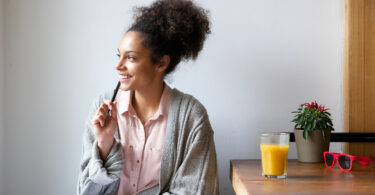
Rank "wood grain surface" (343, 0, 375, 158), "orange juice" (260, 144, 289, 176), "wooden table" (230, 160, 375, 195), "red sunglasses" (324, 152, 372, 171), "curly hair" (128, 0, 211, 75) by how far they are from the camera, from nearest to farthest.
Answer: "wooden table" (230, 160, 375, 195), "orange juice" (260, 144, 289, 176), "red sunglasses" (324, 152, 372, 171), "curly hair" (128, 0, 211, 75), "wood grain surface" (343, 0, 375, 158)

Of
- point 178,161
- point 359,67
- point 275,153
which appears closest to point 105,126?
point 178,161

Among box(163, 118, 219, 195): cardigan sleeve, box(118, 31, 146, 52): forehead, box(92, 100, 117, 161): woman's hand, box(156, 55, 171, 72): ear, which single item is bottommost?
box(163, 118, 219, 195): cardigan sleeve

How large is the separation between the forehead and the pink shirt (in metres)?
0.19

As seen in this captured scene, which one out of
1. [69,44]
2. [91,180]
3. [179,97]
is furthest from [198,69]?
[91,180]

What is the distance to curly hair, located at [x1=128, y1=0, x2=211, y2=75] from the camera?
137cm

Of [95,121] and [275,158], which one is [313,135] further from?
[95,121]

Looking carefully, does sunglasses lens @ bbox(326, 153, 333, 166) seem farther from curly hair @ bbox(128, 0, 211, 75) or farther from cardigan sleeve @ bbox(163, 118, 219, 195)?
curly hair @ bbox(128, 0, 211, 75)

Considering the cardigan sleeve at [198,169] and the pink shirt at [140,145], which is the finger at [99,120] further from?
the cardigan sleeve at [198,169]

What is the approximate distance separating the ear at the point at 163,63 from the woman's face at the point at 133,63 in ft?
0.13

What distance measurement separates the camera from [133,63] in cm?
135

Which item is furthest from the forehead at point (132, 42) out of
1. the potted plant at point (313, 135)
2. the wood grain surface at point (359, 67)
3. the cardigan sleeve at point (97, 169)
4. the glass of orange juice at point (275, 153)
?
the wood grain surface at point (359, 67)

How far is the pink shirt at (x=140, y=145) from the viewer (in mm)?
1388

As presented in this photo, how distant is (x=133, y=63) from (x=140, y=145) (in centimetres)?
28

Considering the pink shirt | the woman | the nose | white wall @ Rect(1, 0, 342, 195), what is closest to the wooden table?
the woman
